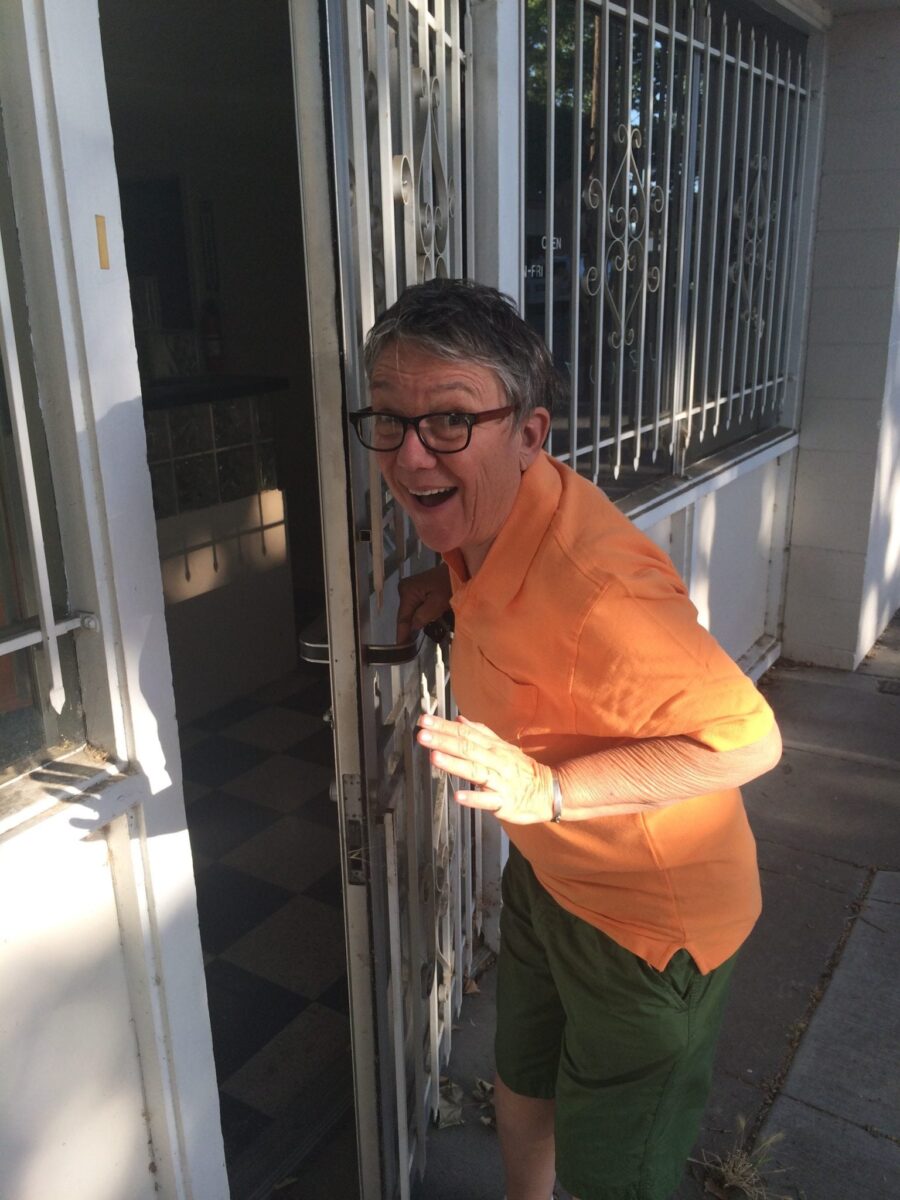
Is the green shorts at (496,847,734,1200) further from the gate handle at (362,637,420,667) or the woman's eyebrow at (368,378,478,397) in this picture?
the woman's eyebrow at (368,378,478,397)

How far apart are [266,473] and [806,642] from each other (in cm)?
304

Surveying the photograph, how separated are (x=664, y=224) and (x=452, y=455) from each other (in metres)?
2.57

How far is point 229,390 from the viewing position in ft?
14.3

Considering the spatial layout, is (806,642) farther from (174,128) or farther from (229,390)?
(174,128)

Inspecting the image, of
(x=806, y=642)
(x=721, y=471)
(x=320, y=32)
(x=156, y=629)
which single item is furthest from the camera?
(x=806, y=642)

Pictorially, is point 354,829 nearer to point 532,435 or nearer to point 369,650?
point 369,650

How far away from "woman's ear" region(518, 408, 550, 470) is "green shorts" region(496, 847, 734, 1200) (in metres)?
0.79

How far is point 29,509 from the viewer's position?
1.34 meters

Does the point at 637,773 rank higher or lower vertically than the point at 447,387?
lower

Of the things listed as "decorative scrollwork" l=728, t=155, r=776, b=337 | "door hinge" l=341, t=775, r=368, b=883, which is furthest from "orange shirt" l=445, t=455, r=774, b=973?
"decorative scrollwork" l=728, t=155, r=776, b=337

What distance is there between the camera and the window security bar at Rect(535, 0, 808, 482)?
9.91ft

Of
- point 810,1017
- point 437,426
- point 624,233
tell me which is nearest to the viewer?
point 437,426

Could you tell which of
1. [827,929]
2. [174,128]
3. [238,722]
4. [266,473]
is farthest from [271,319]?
[827,929]

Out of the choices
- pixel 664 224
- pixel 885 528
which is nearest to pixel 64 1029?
pixel 664 224
